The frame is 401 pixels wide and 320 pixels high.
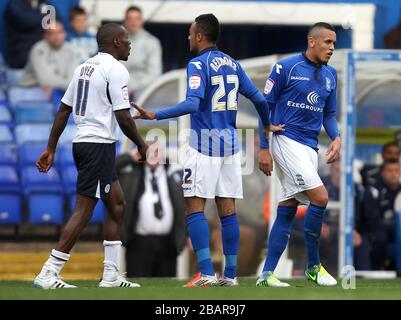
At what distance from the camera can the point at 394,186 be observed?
18953 mm

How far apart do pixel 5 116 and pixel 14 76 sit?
0.69 m

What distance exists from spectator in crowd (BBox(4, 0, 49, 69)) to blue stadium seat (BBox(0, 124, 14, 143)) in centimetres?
109

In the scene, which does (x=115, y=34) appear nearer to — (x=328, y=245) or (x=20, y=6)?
(x=328, y=245)

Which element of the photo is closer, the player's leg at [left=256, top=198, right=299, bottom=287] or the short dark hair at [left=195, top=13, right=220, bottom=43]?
the short dark hair at [left=195, top=13, right=220, bottom=43]

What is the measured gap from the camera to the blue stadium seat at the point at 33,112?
21078mm

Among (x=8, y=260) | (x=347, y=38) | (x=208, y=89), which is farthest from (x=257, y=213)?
(x=208, y=89)

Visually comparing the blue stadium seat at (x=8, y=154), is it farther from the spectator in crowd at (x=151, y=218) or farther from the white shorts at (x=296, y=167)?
the white shorts at (x=296, y=167)

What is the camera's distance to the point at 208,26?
37.7 feet

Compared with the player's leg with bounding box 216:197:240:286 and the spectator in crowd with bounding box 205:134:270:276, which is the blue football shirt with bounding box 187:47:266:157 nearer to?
the player's leg with bounding box 216:197:240:286

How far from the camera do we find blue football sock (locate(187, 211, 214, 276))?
11.5 meters

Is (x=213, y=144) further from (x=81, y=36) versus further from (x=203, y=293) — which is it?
(x=81, y=36)

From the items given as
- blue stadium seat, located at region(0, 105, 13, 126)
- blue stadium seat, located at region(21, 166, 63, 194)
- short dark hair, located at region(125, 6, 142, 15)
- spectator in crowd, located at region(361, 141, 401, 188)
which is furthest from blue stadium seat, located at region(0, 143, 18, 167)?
spectator in crowd, located at region(361, 141, 401, 188)

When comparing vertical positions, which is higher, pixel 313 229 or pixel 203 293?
pixel 313 229

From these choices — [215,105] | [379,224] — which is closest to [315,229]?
[215,105]
